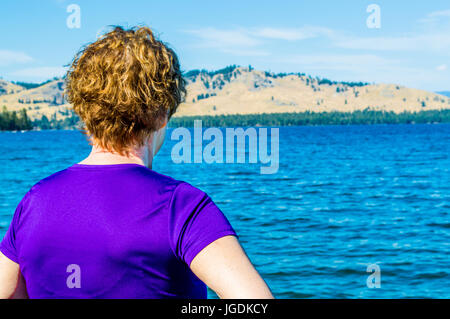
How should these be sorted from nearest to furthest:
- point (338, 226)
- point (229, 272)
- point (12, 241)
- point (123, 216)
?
point (229, 272) → point (123, 216) → point (12, 241) → point (338, 226)

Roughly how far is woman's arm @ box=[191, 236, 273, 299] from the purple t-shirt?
32mm

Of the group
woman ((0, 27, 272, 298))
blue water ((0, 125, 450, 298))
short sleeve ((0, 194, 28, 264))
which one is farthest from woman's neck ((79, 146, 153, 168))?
blue water ((0, 125, 450, 298))

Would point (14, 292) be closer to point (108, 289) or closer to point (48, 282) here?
point (48, 282)

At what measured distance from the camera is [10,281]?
86.4 inches

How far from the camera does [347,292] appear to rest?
15.2 meters

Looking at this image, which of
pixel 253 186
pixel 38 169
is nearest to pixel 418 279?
pixel 253 186

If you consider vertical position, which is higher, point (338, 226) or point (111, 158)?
point (111, 158)

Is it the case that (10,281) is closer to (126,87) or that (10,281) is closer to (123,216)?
(123,216)

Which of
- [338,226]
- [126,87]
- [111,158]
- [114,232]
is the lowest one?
[338,226]

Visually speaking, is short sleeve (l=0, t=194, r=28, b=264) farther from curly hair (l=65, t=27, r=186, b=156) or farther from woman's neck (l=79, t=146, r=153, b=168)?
curly hair (l=65, t=27, r=186, b=156)

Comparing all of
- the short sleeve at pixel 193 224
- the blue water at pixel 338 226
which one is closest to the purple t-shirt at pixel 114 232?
the short sleeve at pixel 193 224

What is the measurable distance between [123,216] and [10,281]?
0.71 meters

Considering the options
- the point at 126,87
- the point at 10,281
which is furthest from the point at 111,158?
the point at 10,281
